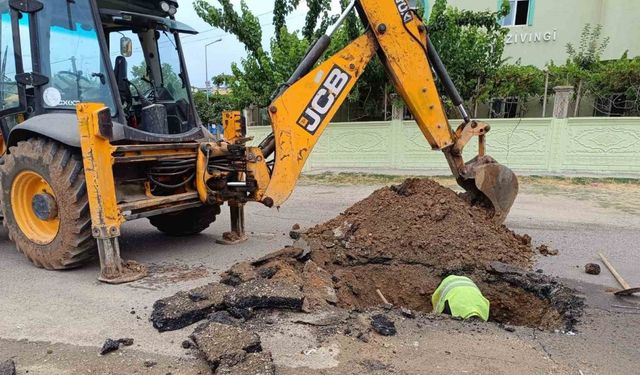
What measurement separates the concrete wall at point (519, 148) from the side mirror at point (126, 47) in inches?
333

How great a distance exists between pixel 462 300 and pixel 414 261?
1.02 meters

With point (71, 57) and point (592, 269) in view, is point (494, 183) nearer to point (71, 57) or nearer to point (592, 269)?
point (592, 269)

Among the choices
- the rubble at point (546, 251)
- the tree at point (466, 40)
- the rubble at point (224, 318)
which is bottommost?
the rubble at point (546, 251)

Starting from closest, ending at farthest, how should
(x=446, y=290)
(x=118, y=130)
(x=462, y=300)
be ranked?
(x=462, y=300)
(x=446, y=290)
(x=118, y=130)

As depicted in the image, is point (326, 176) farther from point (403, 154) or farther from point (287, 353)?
point (287, 353)

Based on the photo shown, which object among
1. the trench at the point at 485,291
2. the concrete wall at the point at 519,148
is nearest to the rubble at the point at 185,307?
the trench at the point at 485,291

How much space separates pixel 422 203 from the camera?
17.2 feet

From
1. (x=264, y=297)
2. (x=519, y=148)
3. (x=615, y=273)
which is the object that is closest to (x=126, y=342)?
(x=264, y=297)

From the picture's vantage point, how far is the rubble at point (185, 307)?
3.32 meters

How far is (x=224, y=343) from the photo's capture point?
2.86 m

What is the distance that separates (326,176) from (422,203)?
7423 millimetres

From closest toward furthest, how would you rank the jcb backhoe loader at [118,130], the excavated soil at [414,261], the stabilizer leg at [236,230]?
the excavated soil at [414,261] → the jcb backhoe loader at [118,130] → the stabilizer leg at [236,230]

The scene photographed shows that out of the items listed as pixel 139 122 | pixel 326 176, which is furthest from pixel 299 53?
→ pixel 139 122

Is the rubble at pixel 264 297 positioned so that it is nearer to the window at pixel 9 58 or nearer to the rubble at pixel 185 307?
the rubble at pixel 185 307
